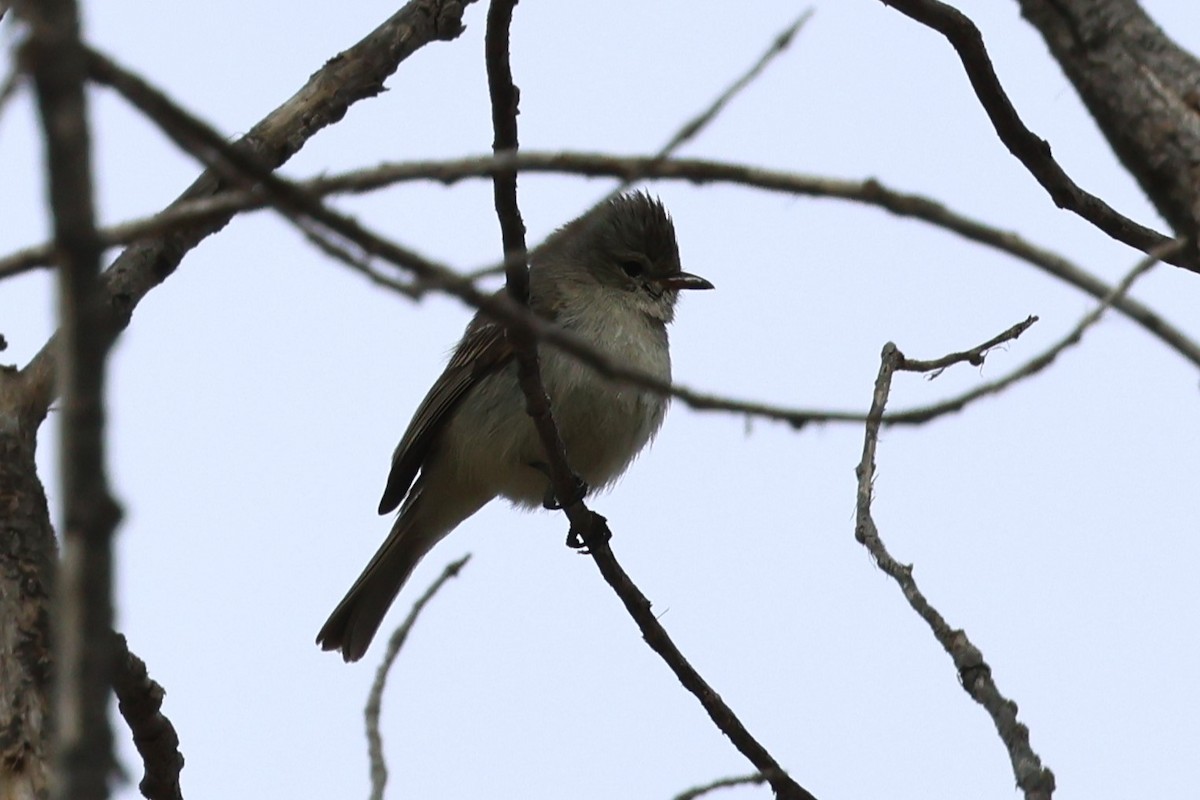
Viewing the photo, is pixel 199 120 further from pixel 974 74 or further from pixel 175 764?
pixel 175 764

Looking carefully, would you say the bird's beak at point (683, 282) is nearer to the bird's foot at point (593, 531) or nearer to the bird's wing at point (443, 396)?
the bird's wing at point (443, 396)

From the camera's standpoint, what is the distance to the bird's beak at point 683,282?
25.0 feet

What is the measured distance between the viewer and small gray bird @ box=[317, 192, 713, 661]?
22.2 feet

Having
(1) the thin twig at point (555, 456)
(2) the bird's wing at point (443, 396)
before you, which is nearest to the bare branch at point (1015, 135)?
(1) the thin twig at point (555, 456)

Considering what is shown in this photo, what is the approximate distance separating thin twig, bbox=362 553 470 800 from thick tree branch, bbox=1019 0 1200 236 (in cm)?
181

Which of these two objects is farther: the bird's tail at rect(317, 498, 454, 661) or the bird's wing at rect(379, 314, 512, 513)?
the bird's tail at rect(317, 498, 454, 661)

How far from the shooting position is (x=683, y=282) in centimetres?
762

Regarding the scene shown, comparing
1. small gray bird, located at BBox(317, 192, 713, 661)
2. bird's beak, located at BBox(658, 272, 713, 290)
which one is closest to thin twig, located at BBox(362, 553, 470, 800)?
small gray bird, located at BBox(317, 192, 713, 661)

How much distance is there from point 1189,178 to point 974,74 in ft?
4.27

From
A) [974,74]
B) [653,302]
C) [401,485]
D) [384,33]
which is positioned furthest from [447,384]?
[974,74]

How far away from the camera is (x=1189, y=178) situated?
2406 millimetres

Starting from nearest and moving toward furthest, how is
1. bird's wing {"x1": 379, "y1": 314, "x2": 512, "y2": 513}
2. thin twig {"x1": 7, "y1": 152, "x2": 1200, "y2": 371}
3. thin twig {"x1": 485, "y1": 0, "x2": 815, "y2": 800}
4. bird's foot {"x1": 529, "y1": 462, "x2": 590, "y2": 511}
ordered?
1. thin twig {"x1": 7, "y1": 152, "x2": 1200, "y2": 371}
2. thin twig {"x1": 485, "y1": 0, "x2": 815, "y2": 800}
3. bird's foot {"x1": 529, "y1": 462, "x2": 590, "y2": 511}
4. bird's wing {"x1": 379, "y1": 314, "x2": 512, "y2": 513}

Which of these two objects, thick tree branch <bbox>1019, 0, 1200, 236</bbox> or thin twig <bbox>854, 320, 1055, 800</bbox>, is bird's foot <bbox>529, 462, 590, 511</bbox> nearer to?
thin twig <bbox>854, 320, 1055, 800</bbox>

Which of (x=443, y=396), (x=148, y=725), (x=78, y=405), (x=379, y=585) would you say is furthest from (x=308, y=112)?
(x=78, y=405)
